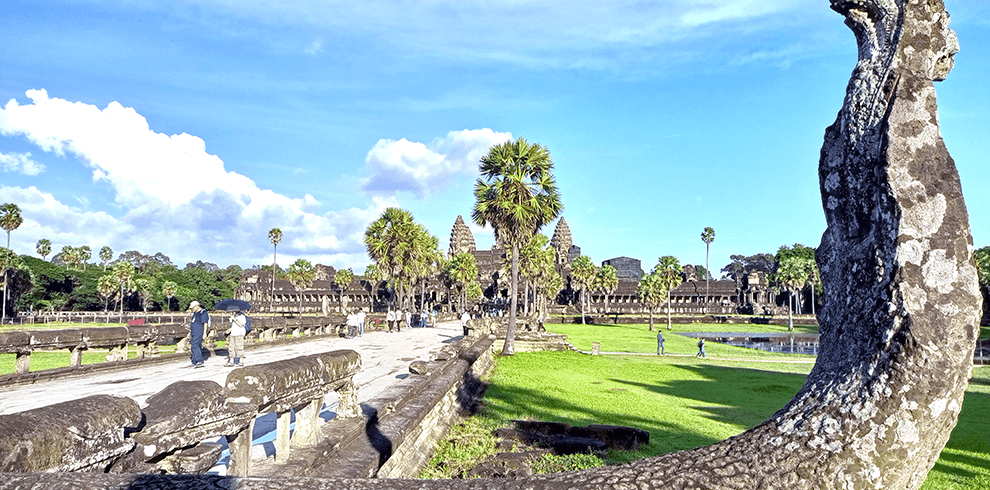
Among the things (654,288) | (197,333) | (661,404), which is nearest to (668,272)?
(654,288)

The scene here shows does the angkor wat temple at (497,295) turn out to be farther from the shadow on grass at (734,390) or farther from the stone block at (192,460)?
the stone block at (192,460)

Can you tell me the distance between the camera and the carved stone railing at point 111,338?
1001 centimetres

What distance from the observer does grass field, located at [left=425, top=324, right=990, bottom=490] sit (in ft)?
29.1

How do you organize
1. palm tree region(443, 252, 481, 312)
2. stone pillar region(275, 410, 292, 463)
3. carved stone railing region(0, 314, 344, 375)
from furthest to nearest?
palm tree region(443, 252, 481, 312), carved stone railing region(0, 314, 344, 375), stone pillar region(275, 410, 292, 463)

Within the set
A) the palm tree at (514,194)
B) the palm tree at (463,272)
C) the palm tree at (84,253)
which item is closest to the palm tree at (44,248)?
the palm tree at (84,253)

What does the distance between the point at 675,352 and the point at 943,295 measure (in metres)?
32.6

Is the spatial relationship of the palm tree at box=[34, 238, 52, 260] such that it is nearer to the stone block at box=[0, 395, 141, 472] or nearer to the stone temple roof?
the stone temple roof

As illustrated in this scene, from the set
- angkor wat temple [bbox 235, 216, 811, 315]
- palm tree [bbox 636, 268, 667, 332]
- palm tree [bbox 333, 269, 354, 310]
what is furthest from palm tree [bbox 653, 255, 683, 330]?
palm tree [bbox 333, 269, 354, 310]

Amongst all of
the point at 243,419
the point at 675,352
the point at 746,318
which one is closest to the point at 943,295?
the point at 243,419

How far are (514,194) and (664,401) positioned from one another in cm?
1135

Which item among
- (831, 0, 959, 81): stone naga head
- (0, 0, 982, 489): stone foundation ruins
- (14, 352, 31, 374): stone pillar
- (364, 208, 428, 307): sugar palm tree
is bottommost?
(14, 352, 31, 374): stone pillar

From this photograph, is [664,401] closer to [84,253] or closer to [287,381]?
[287,381]

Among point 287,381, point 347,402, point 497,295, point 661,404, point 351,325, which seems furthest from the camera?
point 497,295

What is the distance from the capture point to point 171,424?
3.36 m
